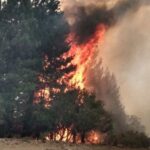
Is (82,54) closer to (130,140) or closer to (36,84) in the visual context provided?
(36,84)

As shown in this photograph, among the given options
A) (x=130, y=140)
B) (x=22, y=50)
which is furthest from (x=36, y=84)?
(x=130, y=140)

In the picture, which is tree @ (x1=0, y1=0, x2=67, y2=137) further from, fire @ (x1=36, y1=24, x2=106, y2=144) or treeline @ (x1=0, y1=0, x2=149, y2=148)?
fire @ (x1=36, y1=24, x2=106, y2=144)

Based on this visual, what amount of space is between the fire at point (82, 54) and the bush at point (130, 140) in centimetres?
877

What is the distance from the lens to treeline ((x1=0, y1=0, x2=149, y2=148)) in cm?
4509

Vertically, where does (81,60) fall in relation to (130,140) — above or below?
above

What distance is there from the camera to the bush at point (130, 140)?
1908 inches

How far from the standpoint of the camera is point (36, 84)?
4772cm

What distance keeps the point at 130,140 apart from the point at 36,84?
443 inches

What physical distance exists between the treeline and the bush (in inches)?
41.1

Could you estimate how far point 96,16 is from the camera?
5838cm

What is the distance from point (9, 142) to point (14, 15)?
19.6m

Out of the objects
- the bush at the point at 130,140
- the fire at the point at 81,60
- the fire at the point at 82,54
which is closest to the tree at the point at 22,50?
the fire at the point at 81,60

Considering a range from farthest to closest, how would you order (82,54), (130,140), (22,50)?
(82,54)
(130,140)
(22,50)

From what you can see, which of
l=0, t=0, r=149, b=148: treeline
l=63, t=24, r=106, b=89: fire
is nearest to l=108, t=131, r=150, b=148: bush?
l=0, t=0, r=149, b=148: treeline
